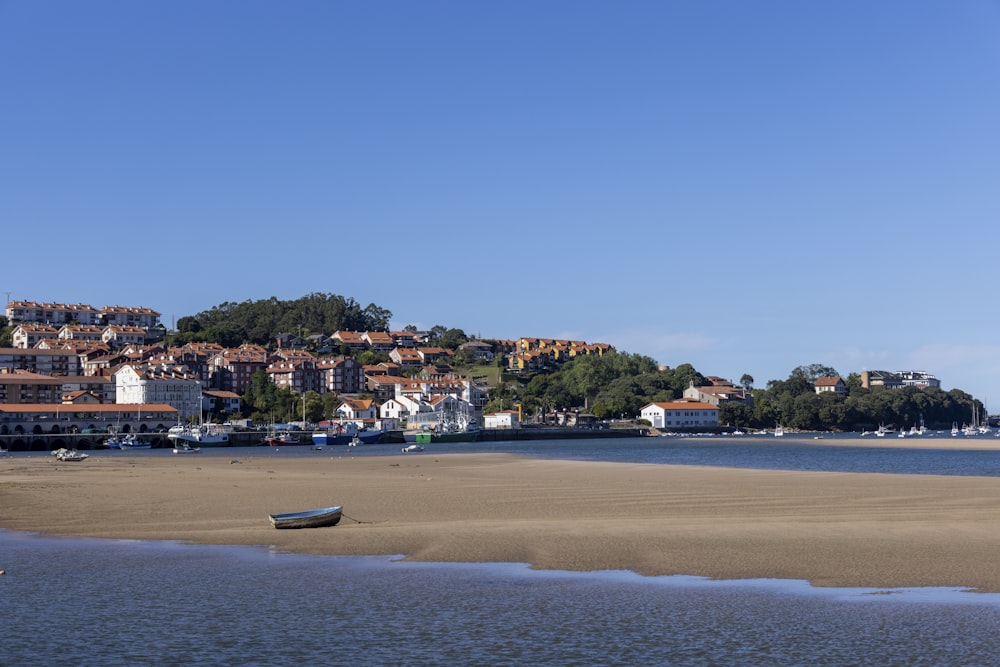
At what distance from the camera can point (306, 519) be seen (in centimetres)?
2598

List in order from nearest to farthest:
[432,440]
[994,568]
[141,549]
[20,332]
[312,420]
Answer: [994,568]
[141,549]
[432,440]
[312,420]
[20,332]

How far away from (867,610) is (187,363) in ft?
532

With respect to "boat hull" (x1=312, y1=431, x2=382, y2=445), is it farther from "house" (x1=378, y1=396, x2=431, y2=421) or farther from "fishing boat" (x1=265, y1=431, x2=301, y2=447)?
"house" (x1=378, y1=396, x2=431, y2=421)

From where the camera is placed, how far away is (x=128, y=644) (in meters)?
14.2

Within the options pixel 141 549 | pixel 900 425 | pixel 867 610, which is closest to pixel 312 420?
pixel 900 425

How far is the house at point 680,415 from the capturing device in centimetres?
17525

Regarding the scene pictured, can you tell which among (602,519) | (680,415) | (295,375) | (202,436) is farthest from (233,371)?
(602,519)

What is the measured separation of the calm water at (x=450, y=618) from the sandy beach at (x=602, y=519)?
6.23 ft

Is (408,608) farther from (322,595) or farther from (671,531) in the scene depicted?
(671,531)

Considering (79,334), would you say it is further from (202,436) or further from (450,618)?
(450,618)

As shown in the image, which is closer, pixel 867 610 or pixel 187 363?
pixel 867 610

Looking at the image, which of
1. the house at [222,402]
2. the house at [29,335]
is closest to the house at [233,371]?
the house at [222,402]

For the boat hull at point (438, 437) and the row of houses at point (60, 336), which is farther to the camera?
the row of houses at point (60, 336)

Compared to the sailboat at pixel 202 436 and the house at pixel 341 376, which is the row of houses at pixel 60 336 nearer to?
the house at pixel 341 376
